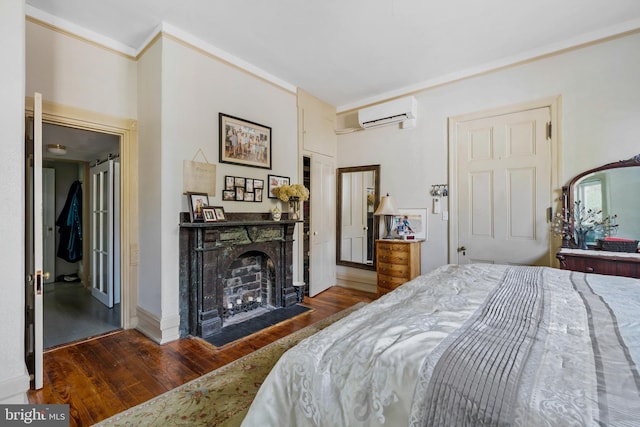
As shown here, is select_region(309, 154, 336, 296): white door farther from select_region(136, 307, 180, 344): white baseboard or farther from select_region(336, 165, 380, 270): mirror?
select_region(136, 307, 180, 344): white baseboard

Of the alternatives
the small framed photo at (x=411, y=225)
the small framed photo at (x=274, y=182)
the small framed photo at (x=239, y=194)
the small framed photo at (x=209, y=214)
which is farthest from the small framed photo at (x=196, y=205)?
the small framed photo at (x=411, y=225)

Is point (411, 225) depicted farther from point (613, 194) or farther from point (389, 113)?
point (613, 194)

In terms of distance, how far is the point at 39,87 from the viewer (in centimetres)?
245

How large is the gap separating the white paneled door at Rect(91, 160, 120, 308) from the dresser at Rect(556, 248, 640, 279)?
184 inches

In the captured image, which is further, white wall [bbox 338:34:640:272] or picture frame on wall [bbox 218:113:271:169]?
picture frame on wall [bbox 218:113:271:169]

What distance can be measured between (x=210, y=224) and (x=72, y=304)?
2541 mm

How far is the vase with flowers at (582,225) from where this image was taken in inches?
110

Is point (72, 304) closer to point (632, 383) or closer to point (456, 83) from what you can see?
point (632, 383)

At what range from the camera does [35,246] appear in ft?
6.22

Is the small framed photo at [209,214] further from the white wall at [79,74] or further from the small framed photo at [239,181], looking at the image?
the white wall at [79,74]

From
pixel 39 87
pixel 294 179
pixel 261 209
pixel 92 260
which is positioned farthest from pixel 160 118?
pixel 92 260

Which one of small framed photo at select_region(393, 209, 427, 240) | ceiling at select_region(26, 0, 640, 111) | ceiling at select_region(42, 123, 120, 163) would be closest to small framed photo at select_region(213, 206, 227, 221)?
ceiling at select_region(42, 123, 120, 163)

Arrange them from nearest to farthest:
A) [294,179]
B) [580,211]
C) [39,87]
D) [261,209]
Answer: [39,87] → [580,211] → [261,209] → [294,179]

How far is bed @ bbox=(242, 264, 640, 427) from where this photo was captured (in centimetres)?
71
